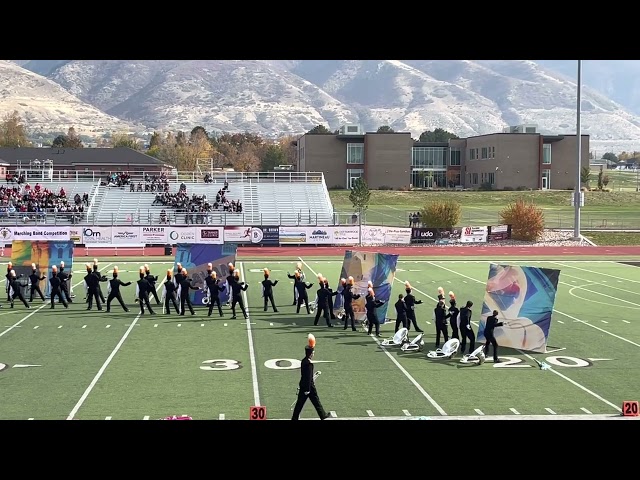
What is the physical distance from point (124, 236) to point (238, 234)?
219 inches

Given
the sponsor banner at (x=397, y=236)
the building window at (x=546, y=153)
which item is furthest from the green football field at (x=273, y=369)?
the building window at (x=546, y=153)

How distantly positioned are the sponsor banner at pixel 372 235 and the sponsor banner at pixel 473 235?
4.56 meters

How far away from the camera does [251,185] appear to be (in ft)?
171

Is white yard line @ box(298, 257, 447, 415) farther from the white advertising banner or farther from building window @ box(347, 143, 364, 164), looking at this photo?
building window @ box(347, 143, 364, 164)

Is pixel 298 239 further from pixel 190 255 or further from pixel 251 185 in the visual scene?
pixel 190 255

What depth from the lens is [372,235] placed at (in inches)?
1735

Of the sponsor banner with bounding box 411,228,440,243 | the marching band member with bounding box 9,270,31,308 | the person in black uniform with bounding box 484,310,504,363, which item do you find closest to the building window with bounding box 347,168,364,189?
the sponsor banner with bounding box 411,228,440,243

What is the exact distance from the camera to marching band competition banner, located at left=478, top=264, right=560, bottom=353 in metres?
17.2

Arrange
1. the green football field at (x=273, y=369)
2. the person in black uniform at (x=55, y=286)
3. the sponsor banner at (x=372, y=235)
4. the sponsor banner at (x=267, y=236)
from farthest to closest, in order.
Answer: the sponsor banner at (x=372, y=235) < the sponsor banner at (x=267, y=236) < the person in black uniform at (x=55, y=286) < the green football field at (x=273, y=369)

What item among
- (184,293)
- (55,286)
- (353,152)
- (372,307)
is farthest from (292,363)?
(353,152)

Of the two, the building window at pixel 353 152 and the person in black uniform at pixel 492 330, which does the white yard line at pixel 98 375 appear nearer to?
the person in black uniform at pixel 492 330

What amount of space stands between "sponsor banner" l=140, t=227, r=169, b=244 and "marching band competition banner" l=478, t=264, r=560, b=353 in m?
26.5

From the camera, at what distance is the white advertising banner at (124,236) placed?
4178 cm

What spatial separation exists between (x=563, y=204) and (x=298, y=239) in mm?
38471
